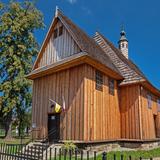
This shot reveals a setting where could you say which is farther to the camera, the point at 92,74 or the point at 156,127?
the point at 156,127

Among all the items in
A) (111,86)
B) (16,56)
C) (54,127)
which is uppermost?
(16,56)

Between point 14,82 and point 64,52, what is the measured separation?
35.7 feet

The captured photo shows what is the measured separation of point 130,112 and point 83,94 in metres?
5.05

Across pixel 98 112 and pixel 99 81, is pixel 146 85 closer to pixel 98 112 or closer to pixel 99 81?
pixel 99 81

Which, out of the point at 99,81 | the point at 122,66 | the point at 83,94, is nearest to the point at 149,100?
the point at 122,66

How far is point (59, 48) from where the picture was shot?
50.9 ft

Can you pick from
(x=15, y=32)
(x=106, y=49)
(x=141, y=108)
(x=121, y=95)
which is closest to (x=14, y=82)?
(x=15, y=32)

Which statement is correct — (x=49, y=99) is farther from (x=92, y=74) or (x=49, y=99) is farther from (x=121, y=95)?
(x=121, y=95)

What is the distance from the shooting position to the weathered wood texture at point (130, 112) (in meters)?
15.7

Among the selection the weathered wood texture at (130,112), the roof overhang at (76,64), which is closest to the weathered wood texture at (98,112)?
the roof overhang at (76,64)

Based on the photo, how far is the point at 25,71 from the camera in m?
25.6

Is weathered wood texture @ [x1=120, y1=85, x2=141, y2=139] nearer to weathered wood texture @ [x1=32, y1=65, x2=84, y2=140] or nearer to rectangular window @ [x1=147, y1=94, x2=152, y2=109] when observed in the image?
rectangular window @ [x1=147, y1=94, x2=152, y2=109]

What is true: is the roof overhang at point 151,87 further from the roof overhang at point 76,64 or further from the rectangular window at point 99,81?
the rectangular window at point 99,81

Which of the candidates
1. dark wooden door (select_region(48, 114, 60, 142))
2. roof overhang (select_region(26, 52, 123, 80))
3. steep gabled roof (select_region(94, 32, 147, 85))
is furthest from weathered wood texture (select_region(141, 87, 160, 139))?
dark wooden door (select_region(48, 114, 60, 142))
